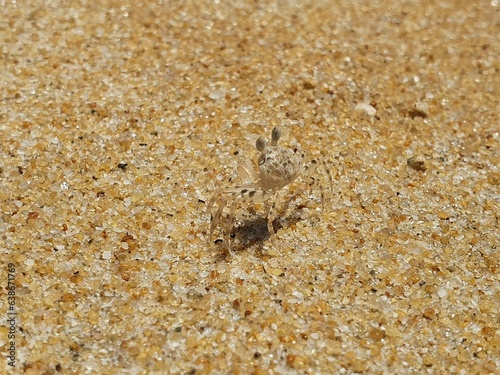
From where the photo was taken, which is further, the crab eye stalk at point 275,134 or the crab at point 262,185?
the crab eye stalk at point 275,134

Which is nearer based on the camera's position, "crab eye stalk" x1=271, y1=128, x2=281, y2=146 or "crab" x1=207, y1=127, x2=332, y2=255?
"crab" x1=207, y1=127, x2=332, y2=255

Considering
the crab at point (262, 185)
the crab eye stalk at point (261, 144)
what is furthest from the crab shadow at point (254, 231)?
the crab eye stalk at point (261, 144)

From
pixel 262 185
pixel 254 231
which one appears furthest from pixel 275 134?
pixel 254 231

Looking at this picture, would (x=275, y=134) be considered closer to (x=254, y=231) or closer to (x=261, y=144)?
(x=261, y=144)

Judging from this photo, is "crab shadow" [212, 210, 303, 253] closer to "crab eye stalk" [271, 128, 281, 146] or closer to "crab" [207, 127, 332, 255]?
"crab" [207, 127, 332, 255]

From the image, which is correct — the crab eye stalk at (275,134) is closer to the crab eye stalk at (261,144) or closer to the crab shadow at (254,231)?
the crab eye stalk at (261,144)

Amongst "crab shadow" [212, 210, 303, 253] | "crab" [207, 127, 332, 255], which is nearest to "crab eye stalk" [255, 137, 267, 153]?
"crab" [207, 127, 332, 255]

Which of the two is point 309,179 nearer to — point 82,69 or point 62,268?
point 62,268

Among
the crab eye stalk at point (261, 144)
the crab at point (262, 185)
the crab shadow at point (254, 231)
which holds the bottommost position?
the crab shadow at point (254, 231)
